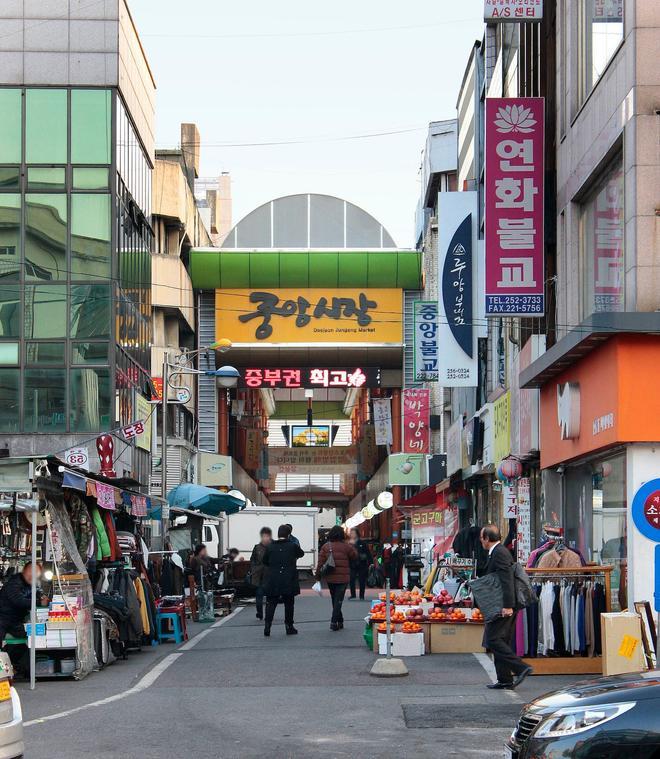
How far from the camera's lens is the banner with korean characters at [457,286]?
101ft

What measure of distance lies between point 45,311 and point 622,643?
26906mm

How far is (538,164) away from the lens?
70.1 feet

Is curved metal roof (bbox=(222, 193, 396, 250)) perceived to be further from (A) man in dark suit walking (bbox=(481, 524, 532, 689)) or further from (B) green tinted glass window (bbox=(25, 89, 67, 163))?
(A) man in dark suit walking (bbox=(481, 524, 532, 689))

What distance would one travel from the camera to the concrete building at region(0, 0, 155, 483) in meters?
37.5

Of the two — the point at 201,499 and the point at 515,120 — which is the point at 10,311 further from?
the point at 515,120

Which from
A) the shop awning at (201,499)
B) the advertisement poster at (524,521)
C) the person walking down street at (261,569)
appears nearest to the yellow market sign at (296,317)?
the shop awning at (201,499)

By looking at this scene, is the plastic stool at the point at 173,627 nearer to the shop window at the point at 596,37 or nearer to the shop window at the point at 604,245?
the shop window at the point at 604,245

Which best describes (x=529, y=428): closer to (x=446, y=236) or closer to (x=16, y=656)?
(x=446, y=236)

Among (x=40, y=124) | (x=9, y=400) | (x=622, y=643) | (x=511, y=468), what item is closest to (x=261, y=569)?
(x=511, y=468)

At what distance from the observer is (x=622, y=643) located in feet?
44.5

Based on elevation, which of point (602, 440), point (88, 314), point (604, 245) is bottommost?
point (602, 440)

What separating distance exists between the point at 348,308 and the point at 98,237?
19.2 m

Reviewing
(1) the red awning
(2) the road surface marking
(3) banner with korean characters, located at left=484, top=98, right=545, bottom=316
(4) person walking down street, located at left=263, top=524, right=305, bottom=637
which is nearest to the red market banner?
(1) the red awning

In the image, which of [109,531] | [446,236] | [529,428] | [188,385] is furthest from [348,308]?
[109,531]
